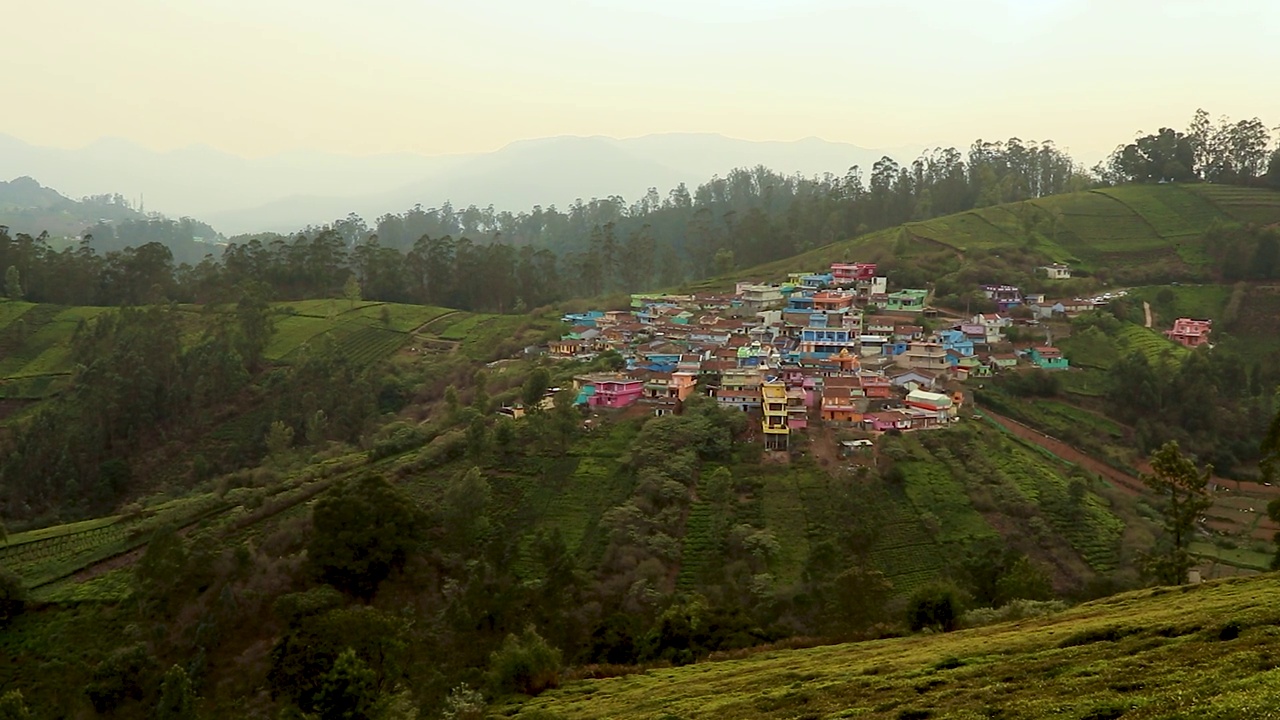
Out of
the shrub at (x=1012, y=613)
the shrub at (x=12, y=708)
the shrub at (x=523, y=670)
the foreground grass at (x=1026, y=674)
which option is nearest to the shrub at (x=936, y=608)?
the shrub at (x=1012, y=613)

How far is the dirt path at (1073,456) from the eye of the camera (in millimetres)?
32094

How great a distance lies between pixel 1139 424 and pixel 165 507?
3805cm

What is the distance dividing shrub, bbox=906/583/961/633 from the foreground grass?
1.61 metres

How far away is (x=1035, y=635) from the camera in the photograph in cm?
1348

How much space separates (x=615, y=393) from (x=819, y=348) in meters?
10.8

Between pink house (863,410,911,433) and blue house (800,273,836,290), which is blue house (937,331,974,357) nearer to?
pink house (863,410,911,433)

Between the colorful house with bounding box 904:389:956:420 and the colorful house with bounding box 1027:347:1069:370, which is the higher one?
the colorful house with bounding box 1027:347:1069:370

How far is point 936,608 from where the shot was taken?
1892 centimetres

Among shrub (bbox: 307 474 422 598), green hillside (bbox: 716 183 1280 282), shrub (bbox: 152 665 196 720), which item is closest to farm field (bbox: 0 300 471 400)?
shrub (bbox: 307 474 422 598)

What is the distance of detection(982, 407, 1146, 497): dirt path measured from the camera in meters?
32.1

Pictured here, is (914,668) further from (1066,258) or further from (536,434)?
(1066,258)

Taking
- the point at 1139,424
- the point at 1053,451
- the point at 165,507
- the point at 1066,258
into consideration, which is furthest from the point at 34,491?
the point at 1066,258

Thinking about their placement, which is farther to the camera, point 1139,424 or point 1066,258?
point 1066,258

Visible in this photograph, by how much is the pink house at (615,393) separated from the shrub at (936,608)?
1765 cm
